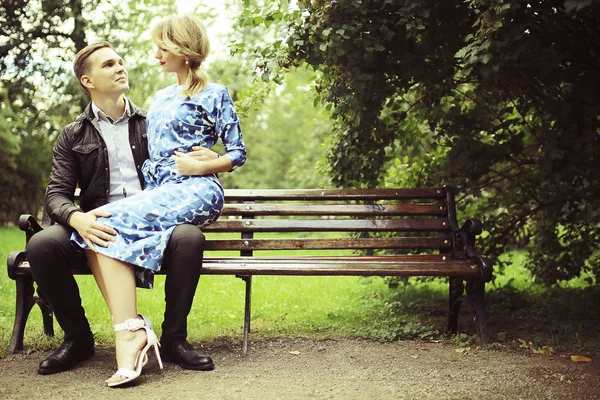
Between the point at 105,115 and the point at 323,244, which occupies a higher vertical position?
the point at 105,115

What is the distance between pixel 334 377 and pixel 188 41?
6.39 feet

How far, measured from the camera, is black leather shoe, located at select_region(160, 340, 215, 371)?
11.1 feet

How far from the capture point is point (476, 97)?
5.43 meters

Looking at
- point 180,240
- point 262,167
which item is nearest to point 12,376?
point 180,240

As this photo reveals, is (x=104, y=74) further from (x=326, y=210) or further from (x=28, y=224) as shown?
(x=326, y=210)

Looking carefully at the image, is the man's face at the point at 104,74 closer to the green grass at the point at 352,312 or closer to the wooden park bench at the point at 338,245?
the wooden park bench at the point at 338,245

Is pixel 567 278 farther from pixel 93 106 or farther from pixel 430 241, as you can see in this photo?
pixel 93 106

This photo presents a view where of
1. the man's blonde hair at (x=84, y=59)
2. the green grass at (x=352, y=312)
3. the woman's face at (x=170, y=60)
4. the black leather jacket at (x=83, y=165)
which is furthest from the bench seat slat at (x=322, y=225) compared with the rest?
the man's blonde hair at (x=84, y=59)

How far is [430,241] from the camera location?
4414mm

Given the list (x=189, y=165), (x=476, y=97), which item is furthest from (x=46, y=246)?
(x=476, y=97)

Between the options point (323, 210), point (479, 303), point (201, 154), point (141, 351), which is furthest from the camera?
point (323, 210)

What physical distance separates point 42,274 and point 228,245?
126 cm

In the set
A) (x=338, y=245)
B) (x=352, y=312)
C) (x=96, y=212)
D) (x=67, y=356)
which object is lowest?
(x=352, y=312)

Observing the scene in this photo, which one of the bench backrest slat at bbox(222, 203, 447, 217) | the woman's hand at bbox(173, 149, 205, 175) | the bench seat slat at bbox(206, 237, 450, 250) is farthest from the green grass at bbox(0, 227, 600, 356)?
the woman's hand at bbox(173, 149, 205, 175)
